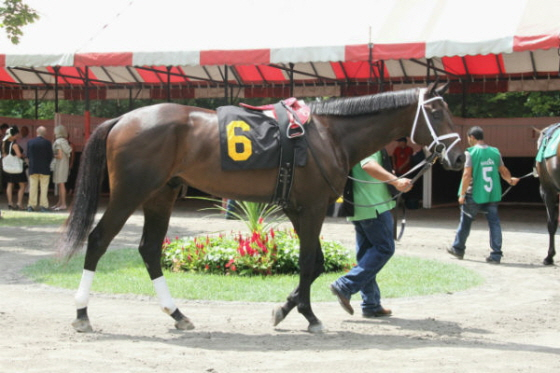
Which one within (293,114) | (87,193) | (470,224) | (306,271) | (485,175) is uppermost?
(293,114)

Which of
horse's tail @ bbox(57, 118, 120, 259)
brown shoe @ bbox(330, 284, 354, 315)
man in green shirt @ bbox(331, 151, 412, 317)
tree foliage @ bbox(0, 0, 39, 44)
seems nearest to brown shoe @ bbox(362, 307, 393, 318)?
man in green shirt @ bbox(331, 151, 412, 317)

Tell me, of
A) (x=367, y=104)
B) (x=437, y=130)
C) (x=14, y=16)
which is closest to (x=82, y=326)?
(x=367, y=104)

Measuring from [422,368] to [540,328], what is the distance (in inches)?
76.8

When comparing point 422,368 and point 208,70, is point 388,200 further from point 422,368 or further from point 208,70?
point 208,70

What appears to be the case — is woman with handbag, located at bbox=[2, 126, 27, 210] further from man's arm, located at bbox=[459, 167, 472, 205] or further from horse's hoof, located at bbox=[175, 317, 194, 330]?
horse's hoof, located at bbox=[175, 317, 194, 330]

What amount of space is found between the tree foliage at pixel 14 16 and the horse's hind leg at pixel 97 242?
972cm

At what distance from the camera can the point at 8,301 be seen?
6957mm

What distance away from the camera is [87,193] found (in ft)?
19.4

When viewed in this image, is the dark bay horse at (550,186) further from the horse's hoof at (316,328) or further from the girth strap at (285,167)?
the girth strap at (285,167)

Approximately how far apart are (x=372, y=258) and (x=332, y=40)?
9.21m

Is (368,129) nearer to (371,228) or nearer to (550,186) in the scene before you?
(371,228)

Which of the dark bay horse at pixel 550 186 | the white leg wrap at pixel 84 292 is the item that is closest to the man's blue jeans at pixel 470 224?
the dark bay horse at pixel 550 186

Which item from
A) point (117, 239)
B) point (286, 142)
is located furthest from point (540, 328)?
point (117, 239)

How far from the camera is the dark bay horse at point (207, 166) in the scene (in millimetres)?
5668
